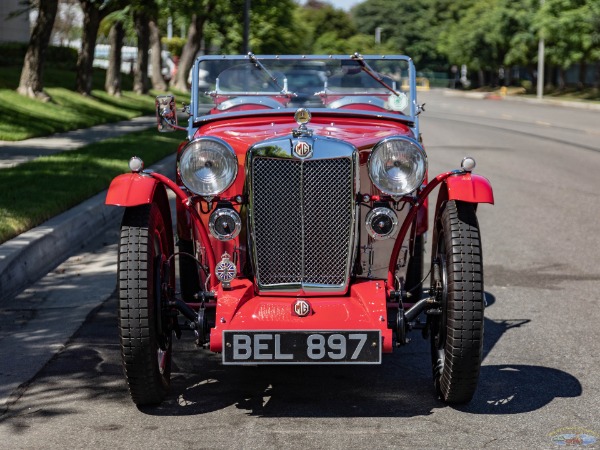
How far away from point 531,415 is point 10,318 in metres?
3.42

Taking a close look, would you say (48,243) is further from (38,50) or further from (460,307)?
(38,50)

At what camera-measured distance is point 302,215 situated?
5.05 meters

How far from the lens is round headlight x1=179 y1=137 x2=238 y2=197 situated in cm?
506

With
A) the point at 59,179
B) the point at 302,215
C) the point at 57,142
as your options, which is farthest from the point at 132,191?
the point at 57,142

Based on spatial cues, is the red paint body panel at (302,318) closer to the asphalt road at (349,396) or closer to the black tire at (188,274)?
the asphalt road at (349,396)

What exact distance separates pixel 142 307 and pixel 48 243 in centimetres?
415

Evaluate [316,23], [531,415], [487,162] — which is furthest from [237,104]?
[316,23]

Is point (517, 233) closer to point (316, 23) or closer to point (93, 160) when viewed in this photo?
point (93, 160)

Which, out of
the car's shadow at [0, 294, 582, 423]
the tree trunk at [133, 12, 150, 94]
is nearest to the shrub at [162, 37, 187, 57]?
the tree trunk at [133, 12, 150, 94]

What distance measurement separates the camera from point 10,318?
22.6 ft

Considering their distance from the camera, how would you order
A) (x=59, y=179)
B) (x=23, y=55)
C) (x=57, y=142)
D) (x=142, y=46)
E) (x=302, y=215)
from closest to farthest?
(x=302, y=215) < (x=59, y=179) < (x=57, y=142) < (x=23, y=55) < (x=142, y=46)

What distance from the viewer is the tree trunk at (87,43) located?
27094mm

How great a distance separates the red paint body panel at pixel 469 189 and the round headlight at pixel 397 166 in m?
0.17

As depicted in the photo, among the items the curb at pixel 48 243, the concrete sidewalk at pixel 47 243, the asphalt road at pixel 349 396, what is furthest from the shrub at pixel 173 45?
the asphalt road at pixel 349 396
